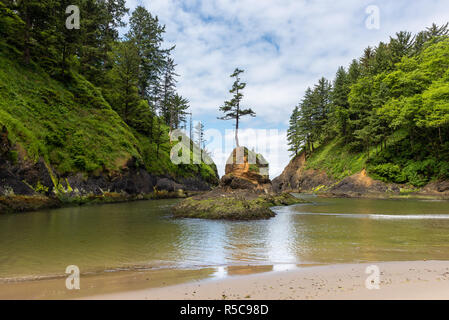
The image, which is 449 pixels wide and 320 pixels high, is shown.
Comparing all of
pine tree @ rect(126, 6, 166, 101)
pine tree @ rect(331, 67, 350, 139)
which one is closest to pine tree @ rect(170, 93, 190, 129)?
pine tree @ rect(126, 6, 166, 101)

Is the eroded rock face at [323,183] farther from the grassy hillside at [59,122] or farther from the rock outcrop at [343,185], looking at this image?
the grassy hillside at [59,122]

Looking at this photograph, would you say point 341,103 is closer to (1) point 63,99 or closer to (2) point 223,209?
(2) point 223,209

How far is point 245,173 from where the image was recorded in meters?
24.5

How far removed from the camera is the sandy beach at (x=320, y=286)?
10.8ft

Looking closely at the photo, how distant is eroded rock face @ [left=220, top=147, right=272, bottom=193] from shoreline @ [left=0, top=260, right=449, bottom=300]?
18219 mm

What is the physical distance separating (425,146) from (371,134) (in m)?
6.38

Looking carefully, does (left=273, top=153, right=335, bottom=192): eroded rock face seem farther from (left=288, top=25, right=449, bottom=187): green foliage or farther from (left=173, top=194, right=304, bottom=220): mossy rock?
(left=173, top=194, right=304, bottom=220): mossy rock

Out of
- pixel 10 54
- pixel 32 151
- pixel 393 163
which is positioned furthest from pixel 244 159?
pixel 10 54

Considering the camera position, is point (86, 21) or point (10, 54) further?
point (86, 21)

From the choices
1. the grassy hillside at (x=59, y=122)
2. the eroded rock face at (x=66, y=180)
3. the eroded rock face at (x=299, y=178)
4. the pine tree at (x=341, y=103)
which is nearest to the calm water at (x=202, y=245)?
the eroded rock face at (x=66, y=180)

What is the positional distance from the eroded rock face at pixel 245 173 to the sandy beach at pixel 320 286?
729 inches

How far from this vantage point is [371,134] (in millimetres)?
34406
